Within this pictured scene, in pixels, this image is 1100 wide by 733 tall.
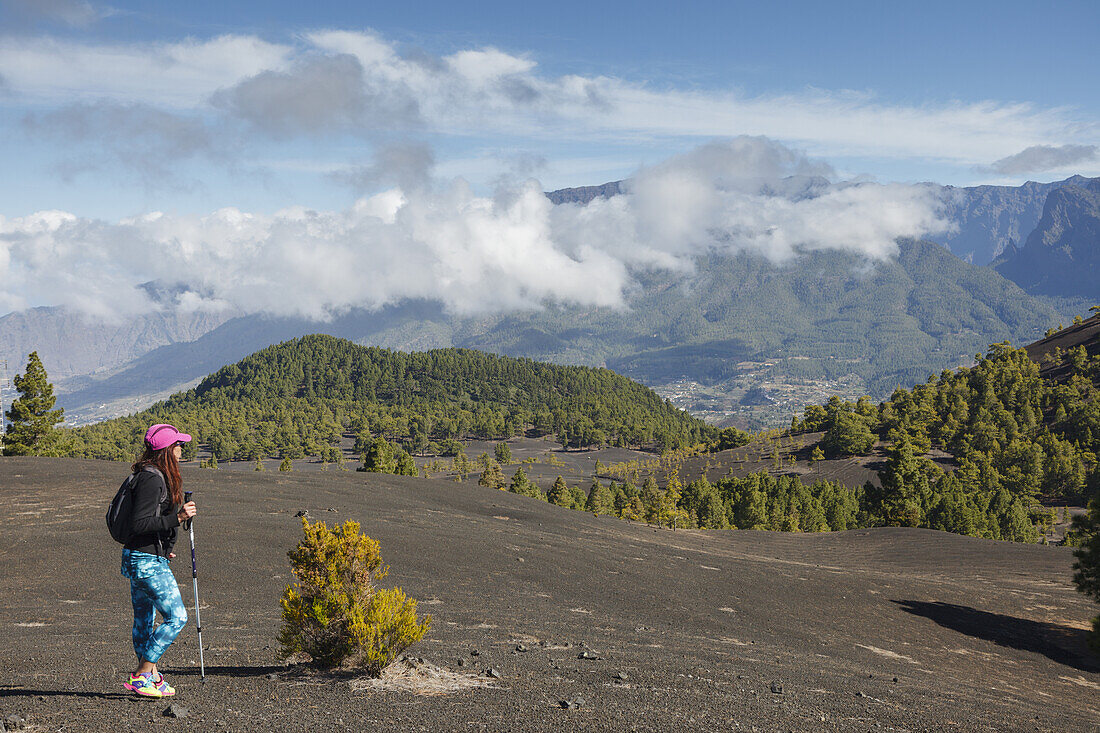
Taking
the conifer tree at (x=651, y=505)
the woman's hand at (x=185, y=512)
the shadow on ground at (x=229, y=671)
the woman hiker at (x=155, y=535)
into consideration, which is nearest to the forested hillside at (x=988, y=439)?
the conifer tree at (x=651, y=505)

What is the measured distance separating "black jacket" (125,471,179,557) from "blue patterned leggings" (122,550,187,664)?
0.55 ft

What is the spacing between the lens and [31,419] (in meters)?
60.8

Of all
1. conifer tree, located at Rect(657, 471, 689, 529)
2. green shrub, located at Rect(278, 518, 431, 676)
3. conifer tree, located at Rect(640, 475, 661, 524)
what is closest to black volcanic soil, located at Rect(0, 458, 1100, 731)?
green shrub, located at Rect(278, 518, 431, 676)

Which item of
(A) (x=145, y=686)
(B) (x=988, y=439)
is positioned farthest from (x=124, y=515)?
(B) (x=988, y=439)

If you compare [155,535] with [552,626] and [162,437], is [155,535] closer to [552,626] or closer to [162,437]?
[162,437]

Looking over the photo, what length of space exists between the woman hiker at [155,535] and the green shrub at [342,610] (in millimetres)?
1834

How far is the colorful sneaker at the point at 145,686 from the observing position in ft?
28.8

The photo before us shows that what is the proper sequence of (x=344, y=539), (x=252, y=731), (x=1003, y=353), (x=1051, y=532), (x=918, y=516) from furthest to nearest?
(x=1003, y=353) < (x=1051, y=532) < (x=918, y=516) < (x=344, y=539) < (x=252, y=731)

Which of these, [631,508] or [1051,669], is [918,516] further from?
[1051,669]

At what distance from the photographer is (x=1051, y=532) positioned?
10212cm

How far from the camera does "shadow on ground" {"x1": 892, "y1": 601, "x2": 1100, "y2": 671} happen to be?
80.7ft

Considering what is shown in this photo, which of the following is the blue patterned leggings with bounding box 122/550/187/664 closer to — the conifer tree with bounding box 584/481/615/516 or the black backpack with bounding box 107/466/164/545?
the black backpack with bounding box 107/466/164/545

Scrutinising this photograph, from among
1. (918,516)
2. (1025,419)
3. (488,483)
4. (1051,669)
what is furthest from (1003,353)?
(1051,669)

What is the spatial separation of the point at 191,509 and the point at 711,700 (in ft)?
28.9
